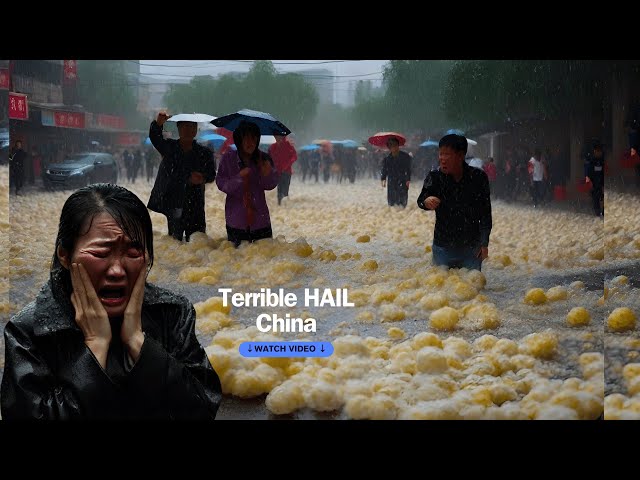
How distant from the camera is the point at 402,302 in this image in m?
4.80

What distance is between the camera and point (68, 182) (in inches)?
171

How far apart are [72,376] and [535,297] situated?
2.88m

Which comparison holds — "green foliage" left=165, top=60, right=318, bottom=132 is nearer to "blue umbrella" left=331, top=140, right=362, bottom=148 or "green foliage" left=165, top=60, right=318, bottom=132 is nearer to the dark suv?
"blue umbrella" left=331, top=140, right=362, bottom=148

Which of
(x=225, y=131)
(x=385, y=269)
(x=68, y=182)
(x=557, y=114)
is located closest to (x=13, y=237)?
(x=68, y=182)

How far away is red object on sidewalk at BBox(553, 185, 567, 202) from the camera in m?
4.86

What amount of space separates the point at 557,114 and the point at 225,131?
2.07 m

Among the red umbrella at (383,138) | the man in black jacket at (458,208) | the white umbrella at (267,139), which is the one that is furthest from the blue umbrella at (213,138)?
the man in black jacket at (458,208)

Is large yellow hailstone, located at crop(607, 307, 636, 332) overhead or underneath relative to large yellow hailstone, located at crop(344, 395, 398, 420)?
overhead

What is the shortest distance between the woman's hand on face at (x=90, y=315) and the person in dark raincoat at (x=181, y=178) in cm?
168

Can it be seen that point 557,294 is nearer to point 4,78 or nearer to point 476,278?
point 476,278

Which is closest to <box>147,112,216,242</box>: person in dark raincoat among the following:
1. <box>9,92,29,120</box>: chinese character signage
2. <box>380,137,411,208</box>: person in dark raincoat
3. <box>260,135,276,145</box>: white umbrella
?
<box>260,135,276,145</box>: white umbrella

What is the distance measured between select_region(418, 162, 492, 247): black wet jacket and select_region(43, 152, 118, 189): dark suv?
1.96 meters

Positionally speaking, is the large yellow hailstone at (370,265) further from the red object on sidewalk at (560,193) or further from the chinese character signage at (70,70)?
the chinese character signage at (70,70)

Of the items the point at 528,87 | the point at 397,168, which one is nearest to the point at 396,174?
the point at 397,168
